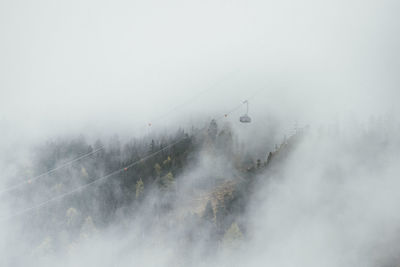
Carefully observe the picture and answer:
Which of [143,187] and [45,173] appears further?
[45,173]

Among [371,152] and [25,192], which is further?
[25,192]

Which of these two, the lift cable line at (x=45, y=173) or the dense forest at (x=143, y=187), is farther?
the lift cable line at (x=45, y=173)

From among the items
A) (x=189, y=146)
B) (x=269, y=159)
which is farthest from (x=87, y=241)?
(x=269, y=159)

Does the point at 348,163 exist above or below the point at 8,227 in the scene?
above

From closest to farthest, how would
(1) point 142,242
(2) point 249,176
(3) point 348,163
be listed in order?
(1) point 142,242, (3) point 348,163, (2) point 249,176

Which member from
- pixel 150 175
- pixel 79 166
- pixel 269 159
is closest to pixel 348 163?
pixel 269 159

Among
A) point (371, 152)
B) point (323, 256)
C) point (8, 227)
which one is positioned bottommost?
point (8, 227)

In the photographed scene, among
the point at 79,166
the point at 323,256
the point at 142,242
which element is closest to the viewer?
the point at 323,256

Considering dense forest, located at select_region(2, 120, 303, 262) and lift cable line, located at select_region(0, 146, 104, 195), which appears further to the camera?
lift cable line, located at select_region(0, 146, 104, 195)

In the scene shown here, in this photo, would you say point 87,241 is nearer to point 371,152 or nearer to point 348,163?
point 348,163

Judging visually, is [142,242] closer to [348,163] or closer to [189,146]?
[189,146]
